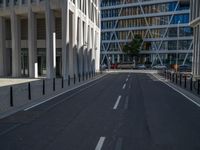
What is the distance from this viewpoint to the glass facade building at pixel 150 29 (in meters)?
76.8

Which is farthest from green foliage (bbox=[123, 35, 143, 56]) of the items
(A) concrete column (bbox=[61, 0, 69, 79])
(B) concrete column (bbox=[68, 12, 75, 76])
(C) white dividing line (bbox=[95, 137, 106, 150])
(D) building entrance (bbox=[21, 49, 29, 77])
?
(C) white dividing line (bbox=[95, 137, 106, 150])

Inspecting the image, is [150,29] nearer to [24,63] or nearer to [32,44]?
[24,63]

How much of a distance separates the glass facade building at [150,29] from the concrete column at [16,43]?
49.7 meters

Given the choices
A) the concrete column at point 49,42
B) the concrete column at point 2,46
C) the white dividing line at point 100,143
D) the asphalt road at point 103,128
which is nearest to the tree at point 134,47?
the concrete column at point 2,46

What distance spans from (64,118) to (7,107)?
379 centimetres

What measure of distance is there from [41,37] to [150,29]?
55.3 meters

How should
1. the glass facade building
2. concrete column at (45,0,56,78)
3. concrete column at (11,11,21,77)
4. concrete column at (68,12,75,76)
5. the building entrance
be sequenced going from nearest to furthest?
concrete column at (45,0,56,78) → concrete column at (68,12,75,76) → concrete column at (11,11,21,77) → the building entrance → the glass facade building

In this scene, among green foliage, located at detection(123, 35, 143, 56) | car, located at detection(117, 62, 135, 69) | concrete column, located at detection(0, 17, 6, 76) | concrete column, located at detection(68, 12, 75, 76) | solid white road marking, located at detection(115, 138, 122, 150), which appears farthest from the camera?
green foliage, located at detection(123, 35, 143, 56)

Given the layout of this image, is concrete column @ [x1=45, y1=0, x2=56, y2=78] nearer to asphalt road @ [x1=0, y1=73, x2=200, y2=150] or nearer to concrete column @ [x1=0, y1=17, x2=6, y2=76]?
concrete column @ [x1=0, y1=17, x2=6, y2=76]

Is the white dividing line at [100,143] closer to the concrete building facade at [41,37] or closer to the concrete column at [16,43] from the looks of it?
the concrete building facade at [41,37]

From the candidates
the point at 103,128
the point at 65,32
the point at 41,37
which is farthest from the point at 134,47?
the point at 103,128

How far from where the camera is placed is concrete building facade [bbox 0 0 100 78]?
99.9ft

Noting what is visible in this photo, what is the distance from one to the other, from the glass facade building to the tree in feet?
12.3

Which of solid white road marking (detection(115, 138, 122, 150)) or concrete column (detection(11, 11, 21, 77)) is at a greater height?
concrete column (detection(11, 11, 21, 77))
